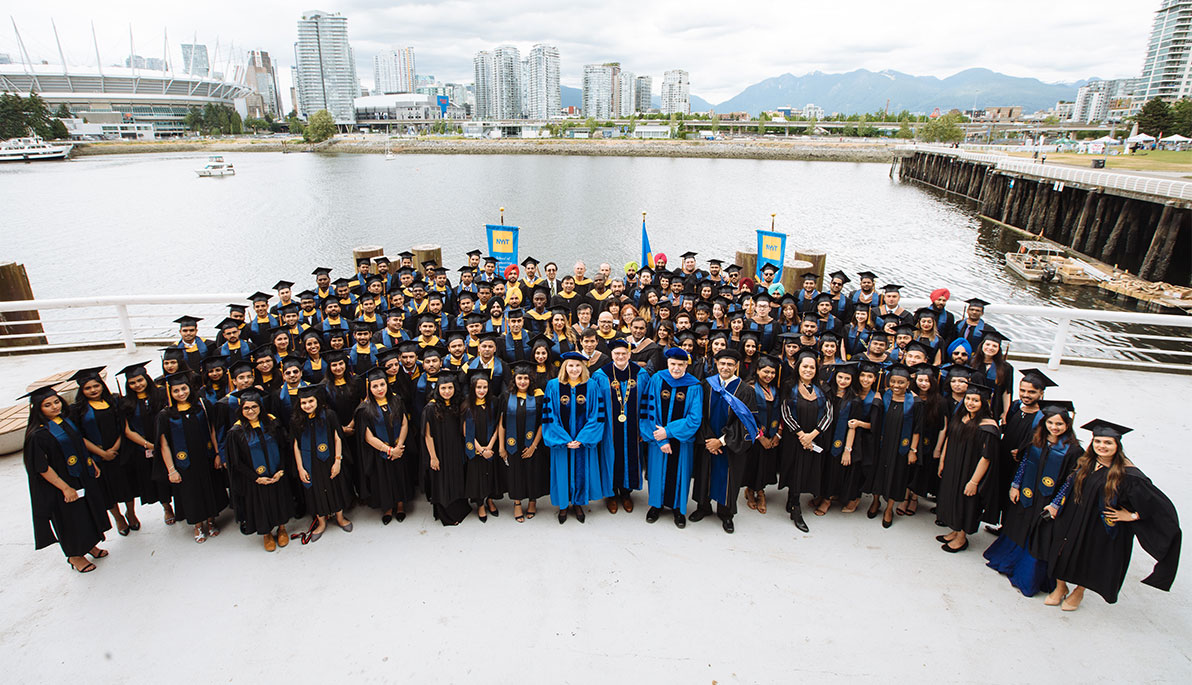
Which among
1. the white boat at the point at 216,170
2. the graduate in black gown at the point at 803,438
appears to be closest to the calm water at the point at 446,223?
the white boat at the point at 216,170

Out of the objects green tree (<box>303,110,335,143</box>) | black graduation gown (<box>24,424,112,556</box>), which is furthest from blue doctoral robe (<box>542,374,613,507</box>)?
green tree (<box>303,110,335,143</box>)

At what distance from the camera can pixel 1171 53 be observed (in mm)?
150125

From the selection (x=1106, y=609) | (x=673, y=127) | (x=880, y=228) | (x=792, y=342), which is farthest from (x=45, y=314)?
(x=673, y=127)

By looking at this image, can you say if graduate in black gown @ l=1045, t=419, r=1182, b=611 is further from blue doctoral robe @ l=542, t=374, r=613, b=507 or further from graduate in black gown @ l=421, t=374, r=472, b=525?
graduate in black gown @ l=421, t=374, r=472, b=525

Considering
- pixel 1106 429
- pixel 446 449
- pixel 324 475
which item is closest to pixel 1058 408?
pixel 1106 429

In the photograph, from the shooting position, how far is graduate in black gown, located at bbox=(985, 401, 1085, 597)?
145 inches

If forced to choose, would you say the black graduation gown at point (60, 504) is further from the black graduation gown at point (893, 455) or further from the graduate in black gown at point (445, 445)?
the black graduation gown at point (893, 455)

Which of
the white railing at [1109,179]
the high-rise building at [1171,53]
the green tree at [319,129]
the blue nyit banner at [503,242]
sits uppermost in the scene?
the high-rise building at [1171,53]

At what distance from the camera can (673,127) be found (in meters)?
113

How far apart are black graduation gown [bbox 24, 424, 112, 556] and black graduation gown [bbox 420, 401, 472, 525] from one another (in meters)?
2.28

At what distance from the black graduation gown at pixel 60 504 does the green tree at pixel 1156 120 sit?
273ft

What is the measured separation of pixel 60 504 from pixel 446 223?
2790cm

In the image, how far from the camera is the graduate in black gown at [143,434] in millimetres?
4355

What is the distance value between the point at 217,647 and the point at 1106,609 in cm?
545
